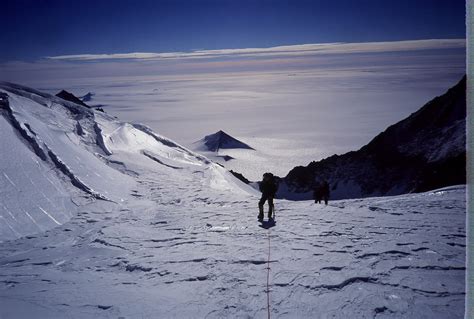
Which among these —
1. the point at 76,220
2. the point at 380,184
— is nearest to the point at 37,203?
the point at 76,220

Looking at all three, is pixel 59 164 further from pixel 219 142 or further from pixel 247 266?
pixel 219 142

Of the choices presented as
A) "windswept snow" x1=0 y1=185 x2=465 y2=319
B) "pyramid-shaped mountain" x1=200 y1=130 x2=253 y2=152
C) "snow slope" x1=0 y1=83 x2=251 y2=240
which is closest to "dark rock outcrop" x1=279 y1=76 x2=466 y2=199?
"snow slope" x1=0 y1=83 x2=251 y2=240

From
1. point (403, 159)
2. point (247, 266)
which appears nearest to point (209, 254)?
point (247, 266)

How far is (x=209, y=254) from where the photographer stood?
7.05m

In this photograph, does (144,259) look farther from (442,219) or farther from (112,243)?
(442,219)

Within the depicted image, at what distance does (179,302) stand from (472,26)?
6.32 metres

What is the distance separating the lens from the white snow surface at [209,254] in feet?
16.8

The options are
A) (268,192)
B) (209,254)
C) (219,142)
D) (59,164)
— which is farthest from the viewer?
(219,142)

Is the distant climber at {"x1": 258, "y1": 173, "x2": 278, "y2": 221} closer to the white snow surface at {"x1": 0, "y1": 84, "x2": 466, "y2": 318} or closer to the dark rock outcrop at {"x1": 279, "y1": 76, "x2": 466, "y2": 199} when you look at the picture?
the white snow surface at {"x1": 0, "y1": 84, "x2": 466, "y2": 318}

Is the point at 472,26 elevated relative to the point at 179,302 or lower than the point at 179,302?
elevated

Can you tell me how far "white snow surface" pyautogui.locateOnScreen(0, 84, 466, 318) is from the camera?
513 cm

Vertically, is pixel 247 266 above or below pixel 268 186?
below

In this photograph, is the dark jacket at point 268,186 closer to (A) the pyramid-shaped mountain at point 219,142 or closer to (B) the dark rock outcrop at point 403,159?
(B) the dark rock outcrop at point 403,159

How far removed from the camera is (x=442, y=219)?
8.39m
